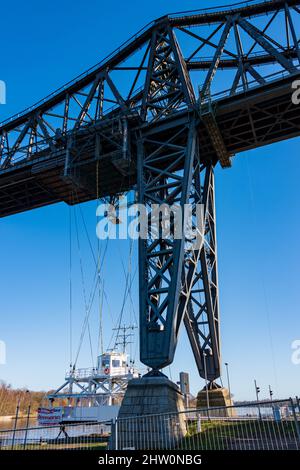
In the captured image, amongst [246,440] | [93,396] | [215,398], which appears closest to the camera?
[246,440]

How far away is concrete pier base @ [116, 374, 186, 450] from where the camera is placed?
41.7 feet

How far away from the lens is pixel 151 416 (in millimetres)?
13031

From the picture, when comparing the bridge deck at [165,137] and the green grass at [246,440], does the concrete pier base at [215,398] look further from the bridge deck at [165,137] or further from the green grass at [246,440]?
the bridge deck at [165,137]

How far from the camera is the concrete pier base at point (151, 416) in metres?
12.7

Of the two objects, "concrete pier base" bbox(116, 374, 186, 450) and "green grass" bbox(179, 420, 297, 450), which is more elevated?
"concrete pier base" bbox(116, 374, 186, 450)

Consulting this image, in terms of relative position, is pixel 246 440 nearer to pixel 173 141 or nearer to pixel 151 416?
pixel 151 416

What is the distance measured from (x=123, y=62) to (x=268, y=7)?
10213mm

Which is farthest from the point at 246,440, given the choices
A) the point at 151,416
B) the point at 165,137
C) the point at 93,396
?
the point at 93,396

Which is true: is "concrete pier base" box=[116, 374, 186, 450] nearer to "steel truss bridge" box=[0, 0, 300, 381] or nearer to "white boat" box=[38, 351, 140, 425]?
"steel truss bridge" box=[0, 0, 300, 381]

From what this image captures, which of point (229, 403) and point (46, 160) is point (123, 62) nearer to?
point (46, 160)

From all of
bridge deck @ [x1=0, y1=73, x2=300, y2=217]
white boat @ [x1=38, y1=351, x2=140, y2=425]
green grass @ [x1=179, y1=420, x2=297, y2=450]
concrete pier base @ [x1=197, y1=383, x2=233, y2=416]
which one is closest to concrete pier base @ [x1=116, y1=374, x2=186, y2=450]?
green grass @ [x1=179, y1=420, x2=297, y2=450]

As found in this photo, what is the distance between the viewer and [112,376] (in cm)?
3694

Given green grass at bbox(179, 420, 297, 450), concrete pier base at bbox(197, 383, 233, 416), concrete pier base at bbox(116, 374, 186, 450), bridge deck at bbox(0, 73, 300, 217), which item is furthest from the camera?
bridge deck at bbox(0, 73, 300, 217)

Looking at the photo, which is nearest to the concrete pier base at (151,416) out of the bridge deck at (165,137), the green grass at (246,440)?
the green grass at (246,440)
